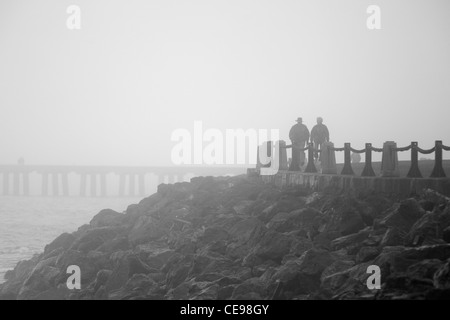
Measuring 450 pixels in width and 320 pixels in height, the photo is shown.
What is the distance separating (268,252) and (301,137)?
9815 millimetres

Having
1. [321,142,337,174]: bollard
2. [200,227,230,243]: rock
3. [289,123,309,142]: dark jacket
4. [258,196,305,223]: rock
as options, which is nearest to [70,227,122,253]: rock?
[200,227,230,243]: rock

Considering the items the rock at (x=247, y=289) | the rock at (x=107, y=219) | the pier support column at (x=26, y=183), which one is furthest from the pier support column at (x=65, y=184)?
the rock at (x=247, y=289)

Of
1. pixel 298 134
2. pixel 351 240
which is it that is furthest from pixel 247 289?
pixel 298 134

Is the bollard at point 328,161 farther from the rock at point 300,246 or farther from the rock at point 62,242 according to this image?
the rock at point 62,242

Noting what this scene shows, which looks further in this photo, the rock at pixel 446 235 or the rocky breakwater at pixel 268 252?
the rock at pixel 446 235

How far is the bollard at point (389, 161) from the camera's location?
15.5 meters

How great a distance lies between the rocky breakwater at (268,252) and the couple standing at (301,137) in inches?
70.1

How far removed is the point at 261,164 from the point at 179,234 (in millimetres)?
7689

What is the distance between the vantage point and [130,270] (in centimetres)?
1488

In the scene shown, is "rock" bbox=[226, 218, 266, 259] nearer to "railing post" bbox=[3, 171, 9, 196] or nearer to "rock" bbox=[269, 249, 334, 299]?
"rock" bbox=[269, 249, 334, 299]

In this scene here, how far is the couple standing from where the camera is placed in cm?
2081

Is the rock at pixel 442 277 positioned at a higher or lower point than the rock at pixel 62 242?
higher
